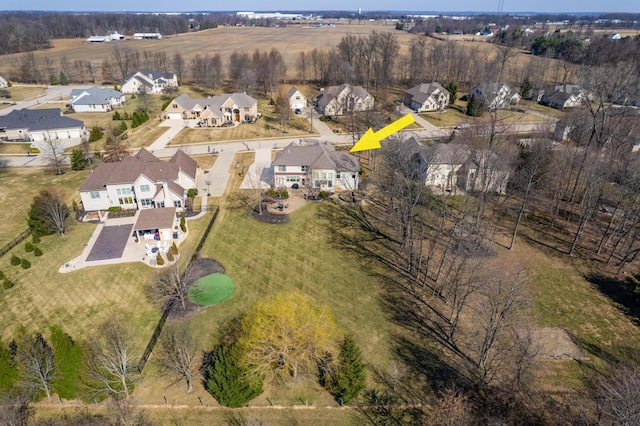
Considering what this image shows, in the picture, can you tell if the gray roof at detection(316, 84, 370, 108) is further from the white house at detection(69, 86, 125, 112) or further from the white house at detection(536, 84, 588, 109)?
the white house at detection(69, 86, 125, 112)

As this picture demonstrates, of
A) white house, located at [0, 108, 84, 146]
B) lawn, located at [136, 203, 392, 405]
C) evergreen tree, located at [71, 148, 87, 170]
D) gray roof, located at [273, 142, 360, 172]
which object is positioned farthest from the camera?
white house, located at [0, 108, 84, 146]

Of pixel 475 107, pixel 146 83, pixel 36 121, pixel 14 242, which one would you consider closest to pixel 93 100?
pixel 146 83

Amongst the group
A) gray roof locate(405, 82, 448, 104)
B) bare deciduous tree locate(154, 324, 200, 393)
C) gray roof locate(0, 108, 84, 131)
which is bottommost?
bare deciduous tree locate(154, 324, 200, 393)

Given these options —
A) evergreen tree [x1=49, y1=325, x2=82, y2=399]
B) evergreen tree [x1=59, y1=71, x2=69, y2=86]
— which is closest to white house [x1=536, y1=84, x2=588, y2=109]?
evergreen tree [x1=49, y1=325, x2=82, y2=399]

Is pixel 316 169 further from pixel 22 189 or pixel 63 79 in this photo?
pixel 63 79

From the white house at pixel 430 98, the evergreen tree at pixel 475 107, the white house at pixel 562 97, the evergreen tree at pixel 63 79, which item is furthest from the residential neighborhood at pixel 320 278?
the evergreen tree at pixel 63 79

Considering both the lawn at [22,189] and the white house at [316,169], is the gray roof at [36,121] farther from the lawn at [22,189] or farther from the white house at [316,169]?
the white house at [316,169]
